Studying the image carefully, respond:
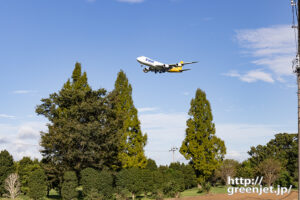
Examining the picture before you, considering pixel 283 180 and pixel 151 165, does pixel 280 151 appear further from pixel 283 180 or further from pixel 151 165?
pixel 151 165

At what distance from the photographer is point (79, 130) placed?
3869 cm

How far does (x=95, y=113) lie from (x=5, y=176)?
46.1 ft

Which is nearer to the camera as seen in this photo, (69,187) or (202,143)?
(69,187)

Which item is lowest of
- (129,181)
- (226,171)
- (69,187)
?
(69,187)

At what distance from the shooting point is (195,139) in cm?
5238

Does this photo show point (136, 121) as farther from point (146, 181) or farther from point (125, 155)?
point (146, 181)

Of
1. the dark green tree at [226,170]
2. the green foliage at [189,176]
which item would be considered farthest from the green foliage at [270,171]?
the green foliage at [189,176]

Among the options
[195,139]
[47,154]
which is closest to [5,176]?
[47,154]

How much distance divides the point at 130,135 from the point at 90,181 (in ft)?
38.8

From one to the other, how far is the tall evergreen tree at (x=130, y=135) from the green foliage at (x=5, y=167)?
46.0ft

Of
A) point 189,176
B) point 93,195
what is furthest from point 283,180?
point 93,195

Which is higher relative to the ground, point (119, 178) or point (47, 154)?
point (47, 154)

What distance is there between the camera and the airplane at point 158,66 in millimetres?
35969

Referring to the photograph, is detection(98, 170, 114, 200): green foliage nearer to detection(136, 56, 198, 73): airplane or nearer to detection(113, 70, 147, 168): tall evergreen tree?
detection(113, 70, 147, 168): tall evergreen tree
